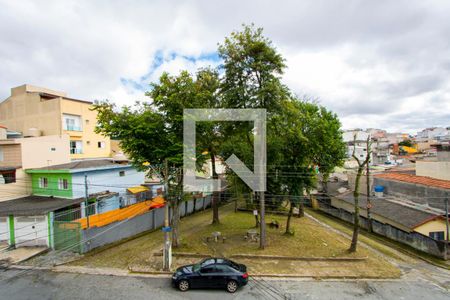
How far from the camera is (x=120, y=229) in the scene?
59.2 ft

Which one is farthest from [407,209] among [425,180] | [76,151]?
[76,151]

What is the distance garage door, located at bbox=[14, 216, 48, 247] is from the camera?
53.5 feet

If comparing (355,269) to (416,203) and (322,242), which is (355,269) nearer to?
(322,242)

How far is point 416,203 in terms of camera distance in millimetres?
23547

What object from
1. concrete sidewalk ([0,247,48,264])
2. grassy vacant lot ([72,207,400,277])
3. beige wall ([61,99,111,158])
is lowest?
grassy vacant lot ([72,207,400,277])

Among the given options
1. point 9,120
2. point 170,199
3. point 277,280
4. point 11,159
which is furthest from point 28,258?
point 9,120

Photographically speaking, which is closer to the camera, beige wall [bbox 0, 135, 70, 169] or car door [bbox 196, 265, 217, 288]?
car door [bbox 196, 265, 217, 288]

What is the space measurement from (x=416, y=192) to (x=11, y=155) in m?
38.2

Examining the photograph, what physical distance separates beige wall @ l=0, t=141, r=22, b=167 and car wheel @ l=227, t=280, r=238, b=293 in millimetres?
20956

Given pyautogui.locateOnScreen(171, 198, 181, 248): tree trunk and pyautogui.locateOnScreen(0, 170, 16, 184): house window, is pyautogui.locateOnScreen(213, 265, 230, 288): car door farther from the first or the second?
pyautogui.locateOnScreen(0, 170, 16, 184): house window

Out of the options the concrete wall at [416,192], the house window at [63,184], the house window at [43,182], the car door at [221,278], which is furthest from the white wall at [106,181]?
the concrete wall at [416,192]

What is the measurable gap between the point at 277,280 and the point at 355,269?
188 inches

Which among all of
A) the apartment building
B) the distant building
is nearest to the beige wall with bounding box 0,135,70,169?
the apartment building

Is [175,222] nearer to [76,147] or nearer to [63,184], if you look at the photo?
[63,184]
